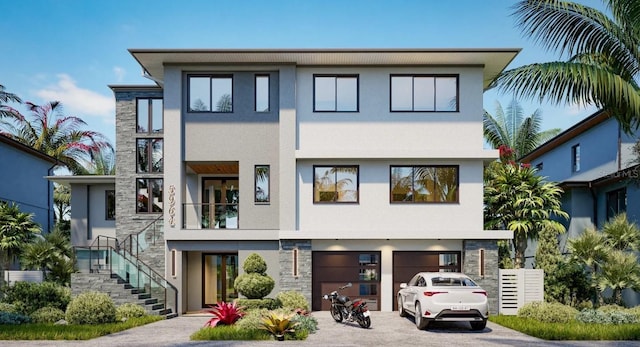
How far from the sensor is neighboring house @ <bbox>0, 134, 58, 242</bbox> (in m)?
28.3

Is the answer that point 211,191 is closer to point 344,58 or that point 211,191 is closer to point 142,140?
point 142,140

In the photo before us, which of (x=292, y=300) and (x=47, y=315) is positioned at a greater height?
(x=292, y=300)

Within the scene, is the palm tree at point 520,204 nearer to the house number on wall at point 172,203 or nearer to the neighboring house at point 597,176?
the neighboring house at point 597,176

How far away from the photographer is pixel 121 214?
2267cm

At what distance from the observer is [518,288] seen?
62.2ft

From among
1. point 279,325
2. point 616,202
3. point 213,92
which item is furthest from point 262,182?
point 616,202

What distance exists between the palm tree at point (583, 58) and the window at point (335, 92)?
6.90 meters

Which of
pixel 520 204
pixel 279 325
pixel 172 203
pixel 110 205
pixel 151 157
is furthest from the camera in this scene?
pixel 110 205

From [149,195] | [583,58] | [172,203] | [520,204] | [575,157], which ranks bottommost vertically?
[520,204]

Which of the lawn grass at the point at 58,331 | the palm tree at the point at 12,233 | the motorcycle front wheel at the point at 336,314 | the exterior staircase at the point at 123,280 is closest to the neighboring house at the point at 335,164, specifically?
the exterior staircase at the point at 123,280

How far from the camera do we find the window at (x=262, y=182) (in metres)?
19.7

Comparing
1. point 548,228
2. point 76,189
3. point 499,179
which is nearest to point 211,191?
point 76,189

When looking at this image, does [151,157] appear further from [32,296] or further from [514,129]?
[514,129]

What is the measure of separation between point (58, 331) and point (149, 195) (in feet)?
31.4
